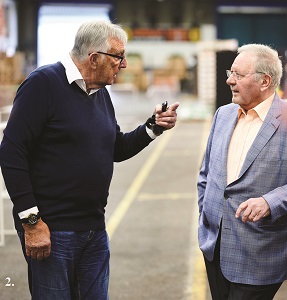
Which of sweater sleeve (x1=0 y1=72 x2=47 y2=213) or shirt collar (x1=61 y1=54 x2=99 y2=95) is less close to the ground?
shirt collar (x1=61 y1=54 x2=99 y2=95)

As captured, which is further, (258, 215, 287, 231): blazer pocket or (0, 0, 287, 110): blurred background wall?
(0, 0, 287, 110): blurred background wall

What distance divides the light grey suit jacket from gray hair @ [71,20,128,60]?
0.78 metres

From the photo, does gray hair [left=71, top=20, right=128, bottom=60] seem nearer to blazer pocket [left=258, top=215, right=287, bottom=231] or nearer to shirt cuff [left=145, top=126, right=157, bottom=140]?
shirt cuff [left=145, top=126, right=157, bottom=140]

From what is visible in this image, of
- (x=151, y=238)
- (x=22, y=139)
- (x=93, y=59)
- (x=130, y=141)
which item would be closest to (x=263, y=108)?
(x=130, y=141)

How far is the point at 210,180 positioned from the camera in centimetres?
329

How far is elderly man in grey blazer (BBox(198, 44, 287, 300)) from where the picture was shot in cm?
304

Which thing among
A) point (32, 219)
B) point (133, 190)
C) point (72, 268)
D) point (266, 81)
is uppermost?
point (266, 81)

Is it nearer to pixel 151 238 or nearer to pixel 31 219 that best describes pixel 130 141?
pixel 31 219

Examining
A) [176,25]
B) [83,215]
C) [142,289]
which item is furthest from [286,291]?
[176,25]

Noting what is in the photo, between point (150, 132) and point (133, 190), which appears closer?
point (150, 132)

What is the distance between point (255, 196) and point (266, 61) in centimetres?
65

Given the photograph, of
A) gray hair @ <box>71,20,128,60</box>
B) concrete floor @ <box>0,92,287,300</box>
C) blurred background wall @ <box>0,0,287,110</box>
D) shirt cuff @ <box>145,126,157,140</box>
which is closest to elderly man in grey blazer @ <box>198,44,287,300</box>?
shirt cuff @ <box>145,126,157,140</box>

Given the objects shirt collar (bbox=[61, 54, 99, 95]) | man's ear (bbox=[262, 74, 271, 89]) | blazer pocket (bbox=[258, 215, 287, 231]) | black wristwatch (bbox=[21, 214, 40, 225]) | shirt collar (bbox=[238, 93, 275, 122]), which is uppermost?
shirt collar (bbox=[61, 54, 99, 95])

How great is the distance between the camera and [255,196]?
3062mm
